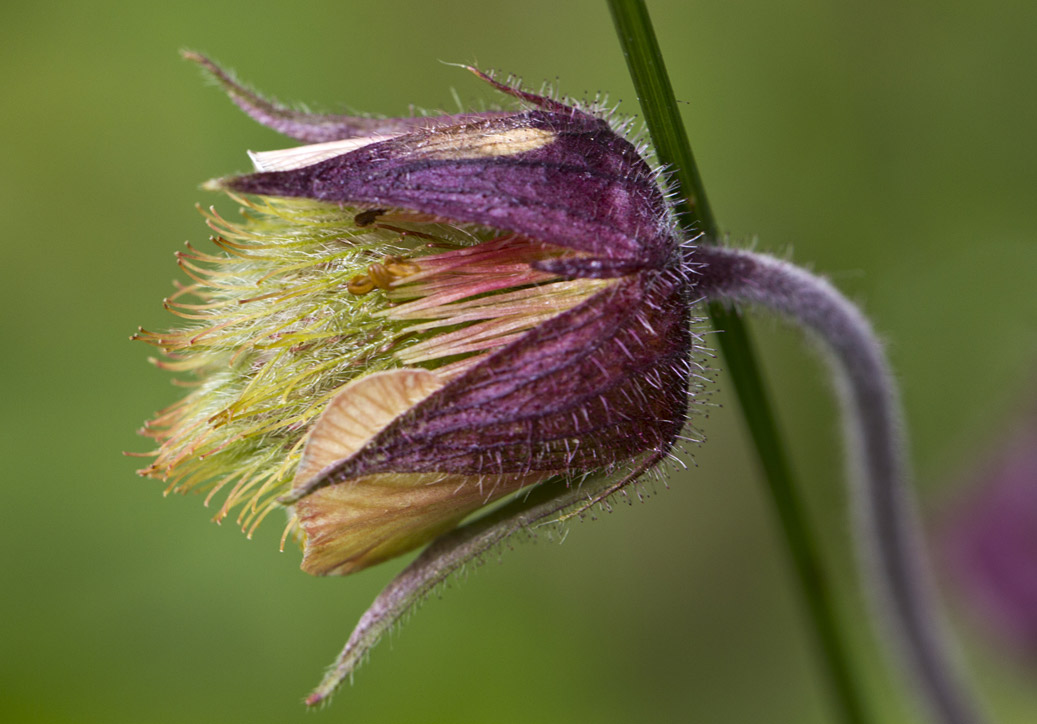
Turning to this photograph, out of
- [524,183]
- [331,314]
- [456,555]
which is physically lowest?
[456,555]

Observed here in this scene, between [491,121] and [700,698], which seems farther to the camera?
[700,698]

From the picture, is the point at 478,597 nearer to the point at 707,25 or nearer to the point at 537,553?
the point at 537,553

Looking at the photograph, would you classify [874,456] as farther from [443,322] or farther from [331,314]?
[331,314]

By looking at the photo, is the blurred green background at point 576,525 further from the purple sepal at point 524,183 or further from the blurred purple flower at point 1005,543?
the purple sepal at point 524,183

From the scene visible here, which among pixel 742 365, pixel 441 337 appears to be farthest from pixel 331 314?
pixel 742 365

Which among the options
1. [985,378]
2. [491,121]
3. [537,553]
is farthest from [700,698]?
[491,121]
